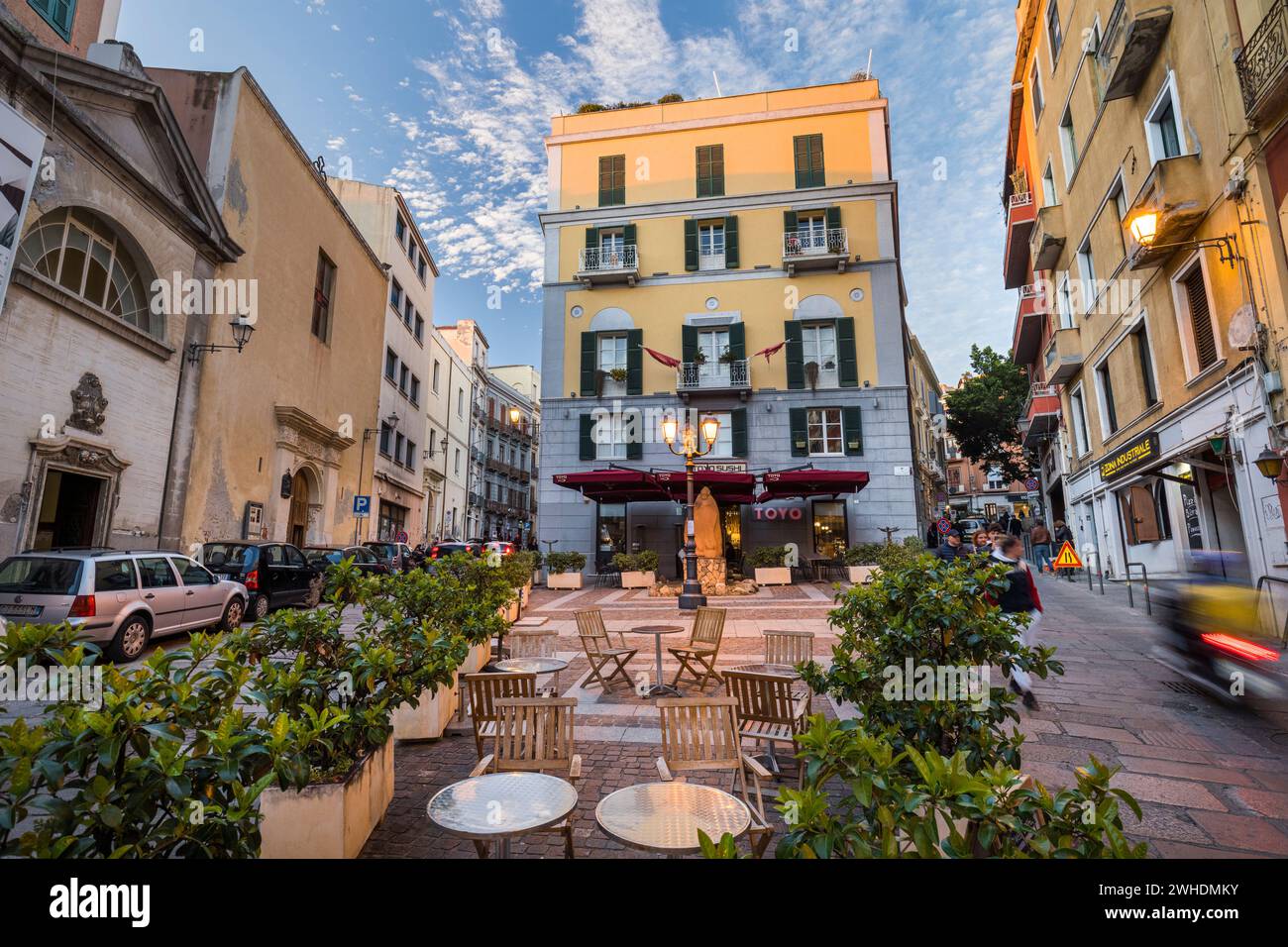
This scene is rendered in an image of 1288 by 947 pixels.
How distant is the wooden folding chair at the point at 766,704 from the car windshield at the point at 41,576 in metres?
8.13

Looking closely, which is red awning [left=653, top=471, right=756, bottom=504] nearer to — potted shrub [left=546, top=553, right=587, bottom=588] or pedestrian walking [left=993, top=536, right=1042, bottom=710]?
potted shrub [left=546, top=553, right=587, bottom=588]

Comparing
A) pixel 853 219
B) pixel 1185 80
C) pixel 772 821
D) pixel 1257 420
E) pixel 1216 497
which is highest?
pixel 853 219

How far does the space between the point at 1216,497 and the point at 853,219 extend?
14756mm

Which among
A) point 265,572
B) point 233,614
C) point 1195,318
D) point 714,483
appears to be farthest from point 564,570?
point 1195,318

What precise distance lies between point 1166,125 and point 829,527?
12.8m

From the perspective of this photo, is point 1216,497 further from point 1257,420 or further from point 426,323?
point 426,323

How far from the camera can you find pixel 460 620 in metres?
6.14

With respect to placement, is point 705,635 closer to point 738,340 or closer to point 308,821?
point 308,821

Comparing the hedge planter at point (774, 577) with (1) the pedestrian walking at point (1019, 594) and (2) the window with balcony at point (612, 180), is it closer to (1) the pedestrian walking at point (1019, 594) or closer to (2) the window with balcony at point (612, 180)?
(1) the pedestrian walking at point (1019, 594)

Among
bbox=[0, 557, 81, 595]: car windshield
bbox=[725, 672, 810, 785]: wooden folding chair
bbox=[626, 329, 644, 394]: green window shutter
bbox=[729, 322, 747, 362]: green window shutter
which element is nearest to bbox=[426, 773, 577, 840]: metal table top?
bbox=[725, 672, 810, 785]: wooden folding chair

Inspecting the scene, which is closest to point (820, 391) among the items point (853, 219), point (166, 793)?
point (853, 219)

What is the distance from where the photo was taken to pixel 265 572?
11.6m

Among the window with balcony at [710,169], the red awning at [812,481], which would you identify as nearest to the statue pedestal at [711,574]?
the red awning at [812,481]

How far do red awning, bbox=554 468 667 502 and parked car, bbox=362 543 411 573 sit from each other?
577cm
